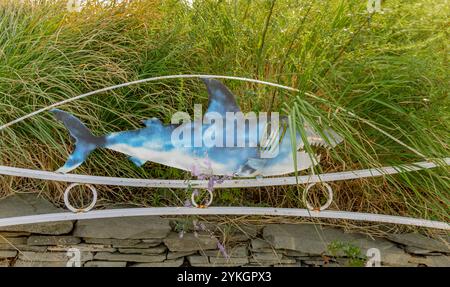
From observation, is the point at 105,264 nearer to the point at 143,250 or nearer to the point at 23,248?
the point at 143,250

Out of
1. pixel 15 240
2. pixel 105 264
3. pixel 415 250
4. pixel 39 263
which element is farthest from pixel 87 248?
pixel 415 250

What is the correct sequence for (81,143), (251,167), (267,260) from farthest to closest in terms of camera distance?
(267,260) < (251,167) < (81,143)

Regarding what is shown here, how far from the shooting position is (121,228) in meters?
2.30

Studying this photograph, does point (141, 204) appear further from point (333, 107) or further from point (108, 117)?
point (333, 107)

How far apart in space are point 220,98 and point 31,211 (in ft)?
3.45

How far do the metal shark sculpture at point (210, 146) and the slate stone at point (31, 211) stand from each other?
1.17 ft

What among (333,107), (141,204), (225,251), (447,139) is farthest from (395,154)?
(141,204)

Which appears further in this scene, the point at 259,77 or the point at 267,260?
the point at 259,77

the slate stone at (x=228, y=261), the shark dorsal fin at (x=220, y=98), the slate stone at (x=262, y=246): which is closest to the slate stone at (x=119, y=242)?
the slate stone at (x=228, y=261)

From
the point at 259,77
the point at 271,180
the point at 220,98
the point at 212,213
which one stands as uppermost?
the point at 259,77

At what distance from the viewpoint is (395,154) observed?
2.34m

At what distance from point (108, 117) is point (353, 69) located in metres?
1.28

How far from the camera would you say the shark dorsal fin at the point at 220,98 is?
2043mm

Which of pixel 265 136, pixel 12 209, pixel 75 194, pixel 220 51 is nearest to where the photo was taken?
pixel 265 136
